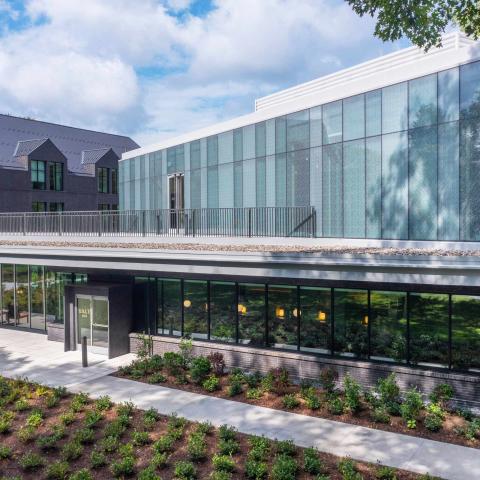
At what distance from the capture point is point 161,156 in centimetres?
3625

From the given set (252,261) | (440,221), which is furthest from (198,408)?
(440,221)

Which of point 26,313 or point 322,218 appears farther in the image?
point 26,313

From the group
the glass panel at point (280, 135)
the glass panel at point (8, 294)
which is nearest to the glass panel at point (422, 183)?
the glass panel at point (280, 135)

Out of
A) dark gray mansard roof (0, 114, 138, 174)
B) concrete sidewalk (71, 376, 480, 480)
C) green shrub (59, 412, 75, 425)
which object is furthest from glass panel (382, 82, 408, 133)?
dark gray mansard roof (0, 114, 138, 174)

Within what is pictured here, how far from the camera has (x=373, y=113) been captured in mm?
20516

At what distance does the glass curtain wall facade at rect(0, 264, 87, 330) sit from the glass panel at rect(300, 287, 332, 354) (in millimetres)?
10728

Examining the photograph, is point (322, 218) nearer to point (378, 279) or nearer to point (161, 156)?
point (378, 279)

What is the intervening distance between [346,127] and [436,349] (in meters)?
10.3

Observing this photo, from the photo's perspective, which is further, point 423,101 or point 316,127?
point 316,127

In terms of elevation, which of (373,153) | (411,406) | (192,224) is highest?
(373,153)

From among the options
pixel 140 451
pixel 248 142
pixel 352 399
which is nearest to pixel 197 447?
pixel 140 451

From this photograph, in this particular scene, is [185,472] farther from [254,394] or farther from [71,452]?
[254,394]

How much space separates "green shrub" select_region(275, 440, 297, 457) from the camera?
37.7 ft

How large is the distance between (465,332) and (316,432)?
540 cm
